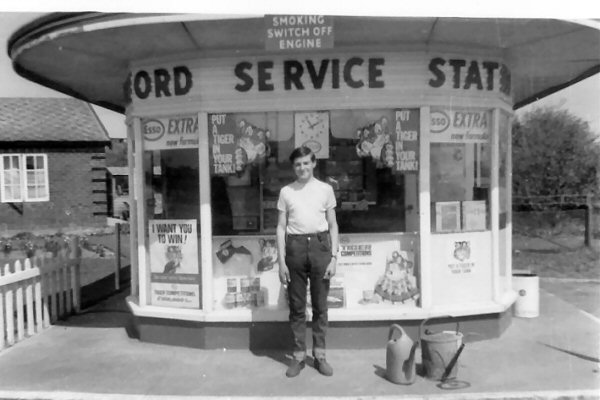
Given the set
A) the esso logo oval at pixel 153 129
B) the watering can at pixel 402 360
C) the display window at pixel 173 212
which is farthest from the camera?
the esso logo oval at pixel 153 129

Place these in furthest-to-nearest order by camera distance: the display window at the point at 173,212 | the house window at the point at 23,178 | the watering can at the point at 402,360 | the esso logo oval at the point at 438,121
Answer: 1. the house window at the point at 23,178
2. the display window at the point at 173,212
3. the esso logo oval at the point at 438,121
4. the watering can at the point at 402,360

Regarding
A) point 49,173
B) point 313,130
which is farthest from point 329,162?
point 49,173

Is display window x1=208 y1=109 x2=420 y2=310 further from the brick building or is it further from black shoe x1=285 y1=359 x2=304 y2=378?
the brick building

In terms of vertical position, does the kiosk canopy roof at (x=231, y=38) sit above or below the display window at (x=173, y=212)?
above

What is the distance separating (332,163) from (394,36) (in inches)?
56.4

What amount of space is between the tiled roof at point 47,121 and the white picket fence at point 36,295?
52.0 feet

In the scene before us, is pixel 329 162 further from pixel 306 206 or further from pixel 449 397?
pixel 449 397

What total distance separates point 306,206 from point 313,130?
110cm

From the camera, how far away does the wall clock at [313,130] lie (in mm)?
5953

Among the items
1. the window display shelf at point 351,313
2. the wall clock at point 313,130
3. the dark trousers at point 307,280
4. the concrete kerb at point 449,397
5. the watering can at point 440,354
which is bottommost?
the concrete kerb at point 449,397

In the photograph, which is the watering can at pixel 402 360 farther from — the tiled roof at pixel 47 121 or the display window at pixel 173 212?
the tiled roof at pixel 47 121

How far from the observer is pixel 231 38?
541cm

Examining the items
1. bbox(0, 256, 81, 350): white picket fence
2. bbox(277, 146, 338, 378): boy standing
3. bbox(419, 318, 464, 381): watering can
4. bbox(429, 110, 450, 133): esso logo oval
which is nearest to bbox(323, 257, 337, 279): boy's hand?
bbox(277, 146, 338, 378): boy standing

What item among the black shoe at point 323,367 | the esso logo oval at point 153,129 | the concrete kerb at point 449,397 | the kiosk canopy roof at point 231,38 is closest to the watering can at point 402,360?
the concrete kerb at point 449,397
